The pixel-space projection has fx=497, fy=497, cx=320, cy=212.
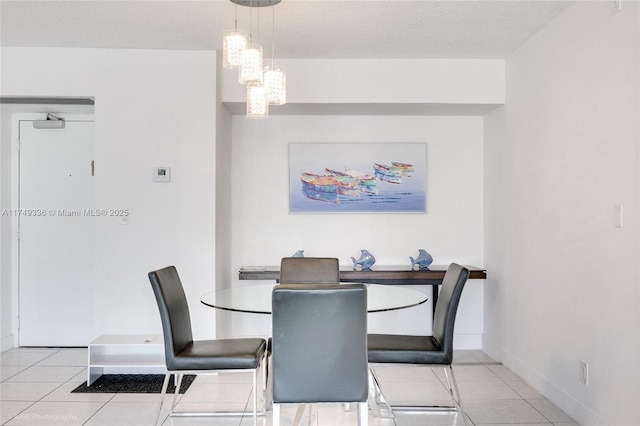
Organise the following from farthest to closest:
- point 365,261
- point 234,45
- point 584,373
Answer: point 365,261
point 584,373
point 234,45

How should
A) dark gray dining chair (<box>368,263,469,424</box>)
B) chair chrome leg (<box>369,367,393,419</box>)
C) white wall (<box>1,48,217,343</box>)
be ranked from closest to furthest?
dark gray dining chair (<box>368,263,469,424</box>), chair chrome leg (<box>369,367,393,419</box>), white wall (<box>1,48,217,343</box>)

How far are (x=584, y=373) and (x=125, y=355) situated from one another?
3106 mm

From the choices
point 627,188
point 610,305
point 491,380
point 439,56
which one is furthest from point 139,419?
point 439,56

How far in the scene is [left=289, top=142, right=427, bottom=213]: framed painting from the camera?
460 cm

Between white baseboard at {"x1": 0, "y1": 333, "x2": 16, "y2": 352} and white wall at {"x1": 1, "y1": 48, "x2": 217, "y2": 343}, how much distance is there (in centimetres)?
119

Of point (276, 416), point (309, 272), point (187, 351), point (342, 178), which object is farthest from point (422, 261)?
point (276, 416)

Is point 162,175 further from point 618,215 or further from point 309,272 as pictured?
point 618,215

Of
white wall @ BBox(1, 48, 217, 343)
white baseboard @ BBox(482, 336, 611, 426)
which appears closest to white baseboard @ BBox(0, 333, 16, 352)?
white wall @ BBox(1, 48, 217, 343)

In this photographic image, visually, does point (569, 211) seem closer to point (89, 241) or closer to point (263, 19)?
point (263, 19)

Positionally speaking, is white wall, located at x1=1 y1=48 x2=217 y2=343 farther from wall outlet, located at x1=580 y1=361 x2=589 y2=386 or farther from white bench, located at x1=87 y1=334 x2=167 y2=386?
wall outlet, located at x1=580 y1=361 x2=589 y2=386

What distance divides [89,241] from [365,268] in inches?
100

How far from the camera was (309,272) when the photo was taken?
3596mm

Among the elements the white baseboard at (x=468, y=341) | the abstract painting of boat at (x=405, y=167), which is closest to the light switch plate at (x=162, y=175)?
the abstract painting of boat at (x=405, y=167)

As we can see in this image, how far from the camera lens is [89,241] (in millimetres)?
4570
